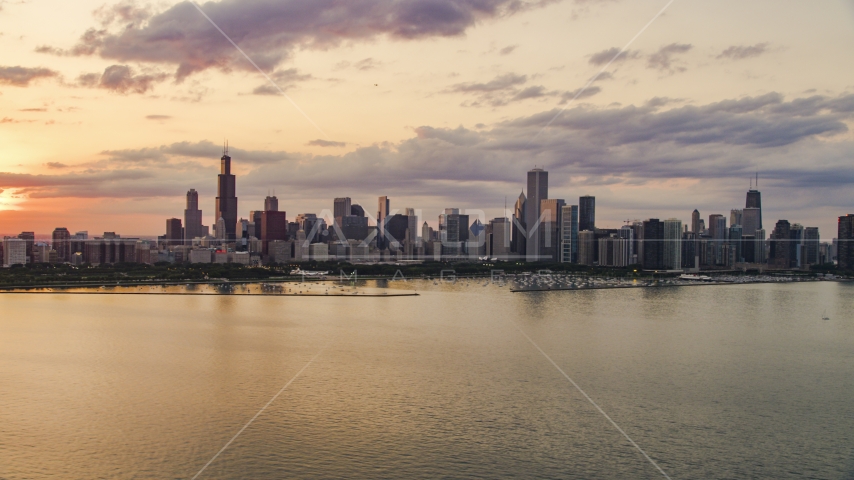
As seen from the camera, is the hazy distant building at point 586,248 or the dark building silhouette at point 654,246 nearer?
the dark building silhouette at point 654,246

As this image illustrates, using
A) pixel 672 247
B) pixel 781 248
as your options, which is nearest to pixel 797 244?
pixel 781 248

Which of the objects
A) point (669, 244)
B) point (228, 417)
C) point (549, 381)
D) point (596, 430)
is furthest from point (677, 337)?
point (669, 244)

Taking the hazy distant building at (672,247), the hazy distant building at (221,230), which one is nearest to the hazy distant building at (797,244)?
the hazy distant building at (672,247)

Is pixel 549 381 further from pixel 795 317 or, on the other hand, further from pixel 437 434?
pixel 795 317

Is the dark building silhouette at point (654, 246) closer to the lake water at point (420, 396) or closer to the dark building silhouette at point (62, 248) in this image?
the lake water at point (420, 396)

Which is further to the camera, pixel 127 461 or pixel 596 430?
pixel 596 430

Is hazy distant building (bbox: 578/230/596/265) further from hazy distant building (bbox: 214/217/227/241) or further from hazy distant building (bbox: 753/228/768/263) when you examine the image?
hazy distant building (bbox: 214/217/227/241)

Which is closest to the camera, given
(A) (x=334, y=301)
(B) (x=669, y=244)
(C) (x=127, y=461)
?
(C) (x=127, y=461)
